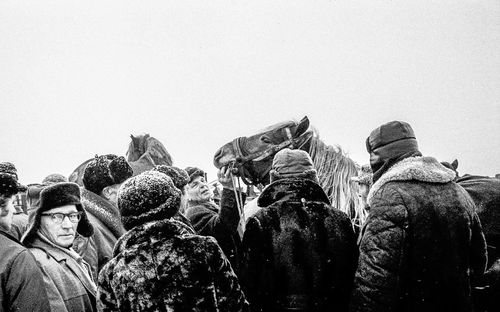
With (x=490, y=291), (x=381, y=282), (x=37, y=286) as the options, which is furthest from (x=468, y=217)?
(x=37, y=286)

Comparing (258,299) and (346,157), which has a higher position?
(346,157)

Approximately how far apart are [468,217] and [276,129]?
79.0 inches

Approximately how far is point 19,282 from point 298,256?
5.42 feet

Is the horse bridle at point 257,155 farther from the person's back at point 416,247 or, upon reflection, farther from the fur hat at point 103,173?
the person's back at point 416,247

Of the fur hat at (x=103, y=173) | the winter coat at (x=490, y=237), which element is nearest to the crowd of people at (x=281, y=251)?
the winter coat at (x=490, y=237)

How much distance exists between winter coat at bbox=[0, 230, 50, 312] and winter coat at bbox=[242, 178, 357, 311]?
129 centimetres

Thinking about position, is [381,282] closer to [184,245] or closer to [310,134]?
[184,245]

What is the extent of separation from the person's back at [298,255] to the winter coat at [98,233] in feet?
4.51

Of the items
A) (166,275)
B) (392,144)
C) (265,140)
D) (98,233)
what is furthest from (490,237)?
(98,233)

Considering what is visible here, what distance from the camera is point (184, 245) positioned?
263 centimetres

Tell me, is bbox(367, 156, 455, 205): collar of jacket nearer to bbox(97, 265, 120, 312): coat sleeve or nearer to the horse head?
the horse head

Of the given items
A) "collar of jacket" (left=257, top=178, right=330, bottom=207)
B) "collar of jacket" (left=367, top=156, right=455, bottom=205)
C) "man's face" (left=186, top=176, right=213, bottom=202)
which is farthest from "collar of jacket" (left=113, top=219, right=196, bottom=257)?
"man's face" (left=186, top=176, right=213, bottom=202)

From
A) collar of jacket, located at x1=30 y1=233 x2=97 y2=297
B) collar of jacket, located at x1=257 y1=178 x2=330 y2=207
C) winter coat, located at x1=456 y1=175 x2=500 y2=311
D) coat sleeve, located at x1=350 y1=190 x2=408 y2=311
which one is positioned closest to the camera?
coat sleeve, located at x1=350 y1=190 x2=408 y2=311

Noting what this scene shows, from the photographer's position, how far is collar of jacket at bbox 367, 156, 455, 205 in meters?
3.01
